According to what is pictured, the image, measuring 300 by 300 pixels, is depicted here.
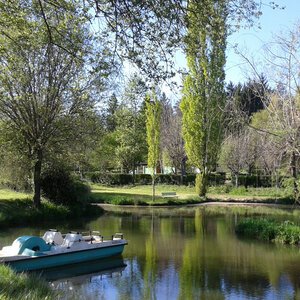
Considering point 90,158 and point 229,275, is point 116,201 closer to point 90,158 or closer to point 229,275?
point 90,158

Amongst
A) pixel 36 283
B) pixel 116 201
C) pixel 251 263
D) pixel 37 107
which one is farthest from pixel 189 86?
pixel 36 283

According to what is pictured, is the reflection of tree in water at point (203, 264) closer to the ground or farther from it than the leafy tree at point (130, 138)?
closer to the ground

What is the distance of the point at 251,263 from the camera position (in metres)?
15.6

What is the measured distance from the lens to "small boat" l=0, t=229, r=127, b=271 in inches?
529

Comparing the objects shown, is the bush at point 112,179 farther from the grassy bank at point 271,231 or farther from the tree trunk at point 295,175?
the grassy bank at point 271,231

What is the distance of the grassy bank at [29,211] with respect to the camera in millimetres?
22906

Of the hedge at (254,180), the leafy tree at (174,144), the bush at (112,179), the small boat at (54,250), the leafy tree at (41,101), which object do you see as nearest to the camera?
the small boat at (54,250)

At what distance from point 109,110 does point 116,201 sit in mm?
9378

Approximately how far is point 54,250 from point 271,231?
9.98m

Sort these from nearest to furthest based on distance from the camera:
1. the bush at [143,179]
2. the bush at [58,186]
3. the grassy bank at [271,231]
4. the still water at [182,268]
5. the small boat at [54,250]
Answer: the still water at [182,268]
the small boat at [54,250]
the grassy bank at [271,231]
the bush at [58,186]
the bush at [143,179]

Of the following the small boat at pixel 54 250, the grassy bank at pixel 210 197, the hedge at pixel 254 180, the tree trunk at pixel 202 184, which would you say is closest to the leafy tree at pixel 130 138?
the grassy bank at pixel 210 197

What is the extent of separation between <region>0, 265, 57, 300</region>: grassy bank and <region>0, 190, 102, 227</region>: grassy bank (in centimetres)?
1276

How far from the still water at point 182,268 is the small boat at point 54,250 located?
340 millimetres

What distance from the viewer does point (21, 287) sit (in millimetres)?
8695
